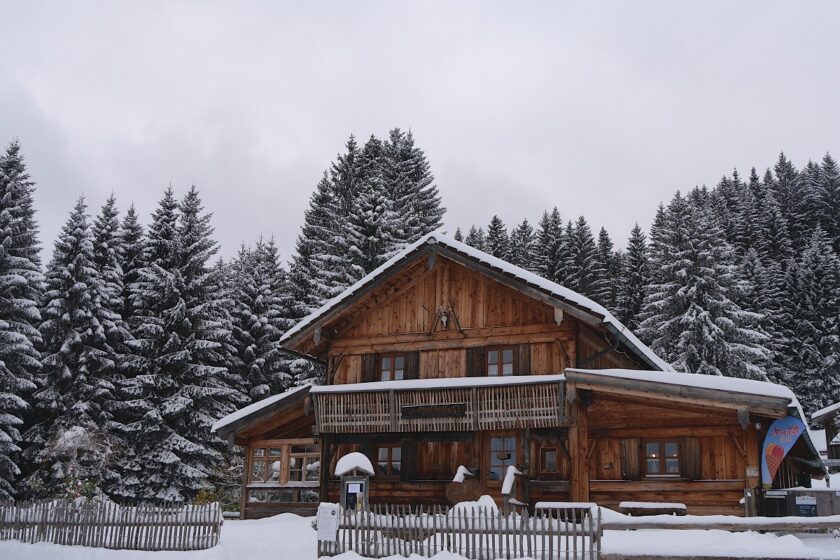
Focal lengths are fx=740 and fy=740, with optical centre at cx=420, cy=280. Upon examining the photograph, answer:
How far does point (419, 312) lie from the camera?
24.1 meters

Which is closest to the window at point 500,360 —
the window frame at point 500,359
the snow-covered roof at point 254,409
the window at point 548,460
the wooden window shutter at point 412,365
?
the window frame at point 500,359

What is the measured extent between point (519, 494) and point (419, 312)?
22.3ft

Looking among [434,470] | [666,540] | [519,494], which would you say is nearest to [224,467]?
[434,470]

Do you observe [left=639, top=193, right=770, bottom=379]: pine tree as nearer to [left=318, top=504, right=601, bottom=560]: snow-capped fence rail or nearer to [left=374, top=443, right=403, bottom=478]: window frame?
[left=374, top=443, right=403, bottom=478]: window frame

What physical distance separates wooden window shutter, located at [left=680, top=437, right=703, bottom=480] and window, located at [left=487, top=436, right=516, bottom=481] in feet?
15.1

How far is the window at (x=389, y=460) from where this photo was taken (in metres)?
23.1

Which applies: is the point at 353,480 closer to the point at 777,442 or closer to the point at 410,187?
the point at 777,442

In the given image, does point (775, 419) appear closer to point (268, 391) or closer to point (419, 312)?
point (419, 312)

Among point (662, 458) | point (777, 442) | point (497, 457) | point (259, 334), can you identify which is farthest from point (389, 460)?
point (259, 334)

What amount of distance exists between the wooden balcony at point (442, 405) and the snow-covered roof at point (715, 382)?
143 centimetres

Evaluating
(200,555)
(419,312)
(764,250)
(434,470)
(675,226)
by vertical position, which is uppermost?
(764,250)

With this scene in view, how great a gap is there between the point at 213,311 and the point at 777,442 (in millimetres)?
27681

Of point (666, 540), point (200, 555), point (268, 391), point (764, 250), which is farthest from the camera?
point (764, 250)

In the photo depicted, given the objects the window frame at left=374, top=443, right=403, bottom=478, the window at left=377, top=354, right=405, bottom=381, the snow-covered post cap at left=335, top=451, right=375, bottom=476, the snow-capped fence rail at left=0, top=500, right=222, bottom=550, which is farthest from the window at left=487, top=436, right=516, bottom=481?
the snow-capped fence rail at left=0, top=500, right=222, bottom=550
